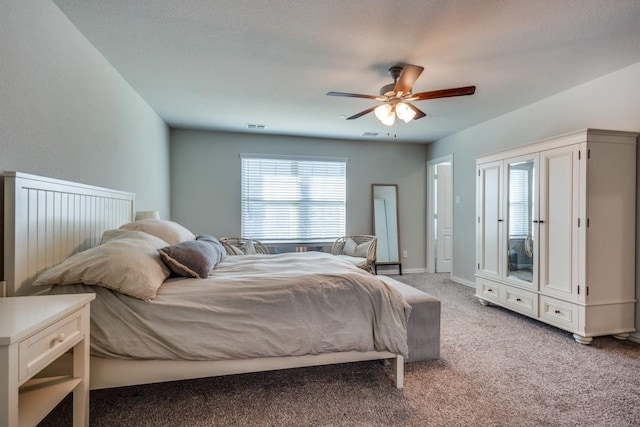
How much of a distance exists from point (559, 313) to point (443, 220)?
313cm

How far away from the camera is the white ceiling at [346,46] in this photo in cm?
201

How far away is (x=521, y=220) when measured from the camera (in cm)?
335

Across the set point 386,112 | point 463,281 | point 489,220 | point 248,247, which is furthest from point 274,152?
point 463,281

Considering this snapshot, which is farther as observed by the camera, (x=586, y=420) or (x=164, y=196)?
(x=164, y=196)

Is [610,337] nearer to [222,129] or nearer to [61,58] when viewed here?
[61,58]

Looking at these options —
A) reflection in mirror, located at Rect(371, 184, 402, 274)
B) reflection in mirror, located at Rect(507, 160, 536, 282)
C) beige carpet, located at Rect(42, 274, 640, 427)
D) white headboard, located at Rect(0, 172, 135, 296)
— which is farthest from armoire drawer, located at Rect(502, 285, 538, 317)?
white headboard, located at Rect(0, 172, 135, 296)

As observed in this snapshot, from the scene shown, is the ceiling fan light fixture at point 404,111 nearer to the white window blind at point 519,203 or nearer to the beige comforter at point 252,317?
the white window blind at point 519,203

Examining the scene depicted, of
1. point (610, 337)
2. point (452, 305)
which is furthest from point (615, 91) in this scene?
point (452, 305)

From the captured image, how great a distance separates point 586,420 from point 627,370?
3.10 ft

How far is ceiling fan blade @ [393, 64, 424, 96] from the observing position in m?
2.39

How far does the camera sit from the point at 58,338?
123 centimetres

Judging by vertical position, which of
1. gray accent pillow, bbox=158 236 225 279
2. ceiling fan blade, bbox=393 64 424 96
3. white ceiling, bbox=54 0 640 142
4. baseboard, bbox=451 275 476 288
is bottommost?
baseboard, bbox=451 275 476 288

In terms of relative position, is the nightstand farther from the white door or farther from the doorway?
the white door

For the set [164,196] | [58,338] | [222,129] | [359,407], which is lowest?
[359,407]
